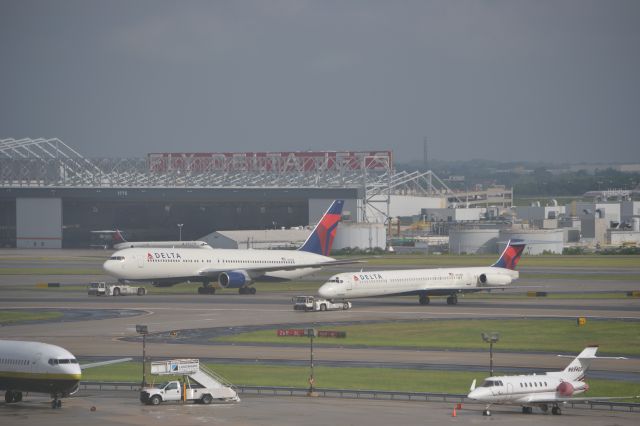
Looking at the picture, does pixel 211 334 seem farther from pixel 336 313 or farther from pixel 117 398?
pixel 117 398

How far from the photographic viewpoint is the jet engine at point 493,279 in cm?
11281

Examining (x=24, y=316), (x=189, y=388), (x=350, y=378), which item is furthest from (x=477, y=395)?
(x=24, y=316)

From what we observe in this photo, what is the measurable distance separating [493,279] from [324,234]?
2852cm

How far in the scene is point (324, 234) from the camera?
136m

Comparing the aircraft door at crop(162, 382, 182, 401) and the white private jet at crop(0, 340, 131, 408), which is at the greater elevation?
the white private jet at crop(0, 340, 131, 408)

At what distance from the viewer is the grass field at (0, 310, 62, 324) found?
98000 mm

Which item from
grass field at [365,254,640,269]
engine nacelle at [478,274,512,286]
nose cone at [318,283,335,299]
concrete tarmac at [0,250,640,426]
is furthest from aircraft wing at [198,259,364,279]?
grass field at [365,254,640,269]

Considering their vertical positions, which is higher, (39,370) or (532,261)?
(532,261)

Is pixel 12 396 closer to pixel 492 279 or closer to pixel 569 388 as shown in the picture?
pixel 569 388

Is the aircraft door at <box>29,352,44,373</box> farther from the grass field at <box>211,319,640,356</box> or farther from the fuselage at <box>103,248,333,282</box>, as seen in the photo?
the fuselage at <box>103,248,333,282</box>

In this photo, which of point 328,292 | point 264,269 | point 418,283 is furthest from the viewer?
point 264,269

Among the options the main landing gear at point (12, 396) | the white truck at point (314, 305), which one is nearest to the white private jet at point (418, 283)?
the white truck at point (314, 305)

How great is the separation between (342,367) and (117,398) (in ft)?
52.5

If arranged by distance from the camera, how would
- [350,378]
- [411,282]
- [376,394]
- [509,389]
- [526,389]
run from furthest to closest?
1. [411,282]
2. [350,378]
3. [376,394]
4. [526,389]
5. [509,389]
